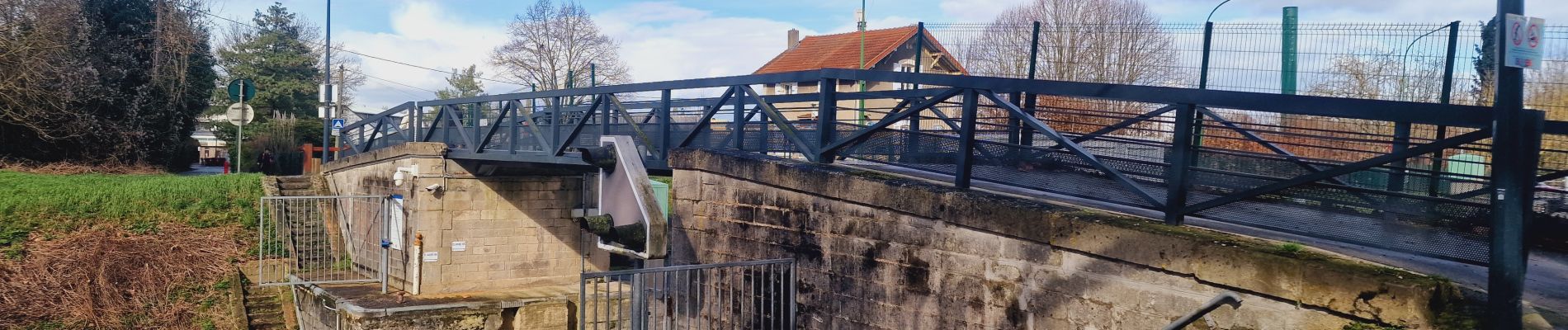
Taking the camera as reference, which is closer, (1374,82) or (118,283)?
(1374,82)

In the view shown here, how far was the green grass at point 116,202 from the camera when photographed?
15535mm

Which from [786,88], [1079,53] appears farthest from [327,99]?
[1079,53]

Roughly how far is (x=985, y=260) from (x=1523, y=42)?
2.34 meters

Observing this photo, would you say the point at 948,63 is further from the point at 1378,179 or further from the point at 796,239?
Answer: the point at 1378,179

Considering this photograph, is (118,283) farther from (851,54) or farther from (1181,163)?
(851,54)

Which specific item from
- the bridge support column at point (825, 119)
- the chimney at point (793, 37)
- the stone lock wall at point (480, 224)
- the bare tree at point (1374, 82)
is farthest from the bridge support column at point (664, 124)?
the chimney at point (793, 37)

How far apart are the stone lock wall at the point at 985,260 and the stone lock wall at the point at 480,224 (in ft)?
29.2

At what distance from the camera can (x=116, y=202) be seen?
16.6m

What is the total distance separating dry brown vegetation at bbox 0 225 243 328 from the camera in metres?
13.8

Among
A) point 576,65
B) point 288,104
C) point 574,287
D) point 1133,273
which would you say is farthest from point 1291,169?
point 288,104

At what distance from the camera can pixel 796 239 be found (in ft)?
20.7

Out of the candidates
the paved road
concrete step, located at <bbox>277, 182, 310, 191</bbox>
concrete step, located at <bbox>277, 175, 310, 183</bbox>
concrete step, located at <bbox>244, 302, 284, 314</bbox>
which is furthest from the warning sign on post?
concrete step, located at <bbox>277, 175, 310, 183</bbox>

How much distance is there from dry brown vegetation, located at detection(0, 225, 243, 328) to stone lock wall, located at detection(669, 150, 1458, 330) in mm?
10772

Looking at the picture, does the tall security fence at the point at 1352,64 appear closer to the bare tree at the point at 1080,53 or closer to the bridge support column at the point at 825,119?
the bare tree at the point at 1080,53
